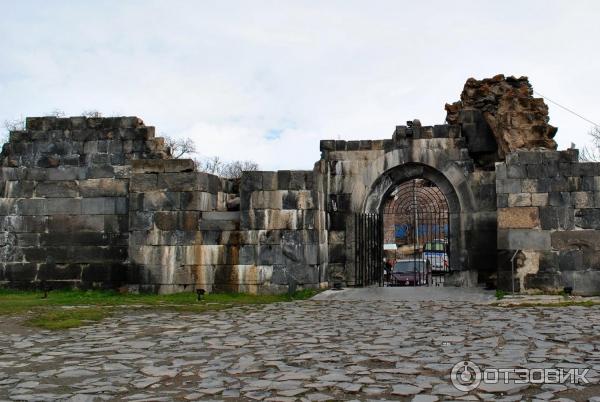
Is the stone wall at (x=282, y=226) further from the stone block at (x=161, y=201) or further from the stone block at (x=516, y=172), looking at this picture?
the stone block at (x=516, y=172)

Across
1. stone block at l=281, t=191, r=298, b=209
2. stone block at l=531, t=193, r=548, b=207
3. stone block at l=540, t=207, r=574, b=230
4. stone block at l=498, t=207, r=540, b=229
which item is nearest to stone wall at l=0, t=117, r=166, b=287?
stone block at l=281, t=191, r=298, b=209

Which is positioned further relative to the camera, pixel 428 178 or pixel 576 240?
pixel 428 178

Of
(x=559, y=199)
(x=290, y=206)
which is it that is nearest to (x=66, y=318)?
(x=290, y=206)

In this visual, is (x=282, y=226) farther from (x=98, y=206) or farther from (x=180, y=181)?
(x=98, y=206)

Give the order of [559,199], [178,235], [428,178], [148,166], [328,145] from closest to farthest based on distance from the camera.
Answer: [178,235], [559,199], [148,166], [428,178], [328,145]

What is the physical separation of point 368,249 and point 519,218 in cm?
418

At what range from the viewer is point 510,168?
556 inches

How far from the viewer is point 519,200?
1396cm

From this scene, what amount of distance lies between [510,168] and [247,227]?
19.5 ft

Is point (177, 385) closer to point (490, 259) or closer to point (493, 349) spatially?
point (493, 349)

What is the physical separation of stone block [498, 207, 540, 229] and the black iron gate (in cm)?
358

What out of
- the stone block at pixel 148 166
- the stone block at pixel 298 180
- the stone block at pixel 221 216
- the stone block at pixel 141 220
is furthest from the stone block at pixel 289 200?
the stone block at pixel 141 220

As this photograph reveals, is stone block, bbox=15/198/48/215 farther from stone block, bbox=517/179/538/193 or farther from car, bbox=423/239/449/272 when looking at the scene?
car, bbox=423/239/449/272

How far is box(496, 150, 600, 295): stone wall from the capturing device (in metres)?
13.7
